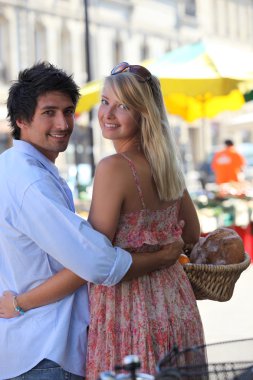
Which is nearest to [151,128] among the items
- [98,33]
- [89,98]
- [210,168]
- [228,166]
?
[89,98]

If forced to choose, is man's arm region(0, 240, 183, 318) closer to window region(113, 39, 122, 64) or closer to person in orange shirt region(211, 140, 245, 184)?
person in orange shirt region(211, 140, 245, 184)

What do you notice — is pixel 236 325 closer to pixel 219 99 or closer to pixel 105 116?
pixel 105 116

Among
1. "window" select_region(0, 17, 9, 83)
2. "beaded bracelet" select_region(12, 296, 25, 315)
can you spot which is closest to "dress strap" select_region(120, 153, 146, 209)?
"beaded bracelet" select_region(12, 296, 25, 315)

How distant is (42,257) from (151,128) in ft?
1.83

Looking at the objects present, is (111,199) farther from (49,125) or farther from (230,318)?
(230,318)

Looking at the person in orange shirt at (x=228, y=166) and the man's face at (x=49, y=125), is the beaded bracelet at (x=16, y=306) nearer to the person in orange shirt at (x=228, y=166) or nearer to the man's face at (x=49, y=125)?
the man's face at (x=49, y=125)

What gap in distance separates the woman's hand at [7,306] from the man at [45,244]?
0.05 ft

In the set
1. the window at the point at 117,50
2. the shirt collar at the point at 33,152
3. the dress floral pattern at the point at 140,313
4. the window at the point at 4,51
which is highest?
the window at the point at 117,50

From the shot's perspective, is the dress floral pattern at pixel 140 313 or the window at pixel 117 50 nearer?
the dress floral pattern at pixel 140 313

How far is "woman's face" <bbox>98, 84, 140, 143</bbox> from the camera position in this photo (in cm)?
262

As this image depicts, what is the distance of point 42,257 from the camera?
2.47 metres

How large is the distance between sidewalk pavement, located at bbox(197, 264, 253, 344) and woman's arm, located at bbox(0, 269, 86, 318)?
3775mm

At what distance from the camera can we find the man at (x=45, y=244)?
2359 millimetres

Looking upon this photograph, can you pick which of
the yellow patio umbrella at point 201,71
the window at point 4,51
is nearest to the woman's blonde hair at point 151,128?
the yellow patio umbrella at point 201,71
